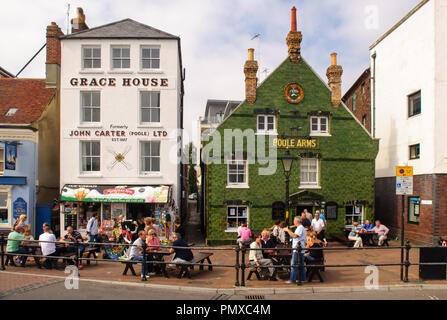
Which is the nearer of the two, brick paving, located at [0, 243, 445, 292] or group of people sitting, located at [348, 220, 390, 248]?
brick paving, located at [0, 243, 445, 292]

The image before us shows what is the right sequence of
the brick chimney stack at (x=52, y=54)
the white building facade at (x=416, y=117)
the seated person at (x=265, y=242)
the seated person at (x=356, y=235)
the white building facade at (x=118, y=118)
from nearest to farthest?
the seated person at (x=265, y=242) → the seated person at (x=356, y=235) → the white building facade at (x=416, y=117) → the white building facade at (x=118, y=118) → the brick chimney stack at (x=52, y=54)

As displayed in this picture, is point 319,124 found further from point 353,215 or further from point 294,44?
point 353,215

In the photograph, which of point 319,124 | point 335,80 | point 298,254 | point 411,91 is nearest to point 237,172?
point 319,124

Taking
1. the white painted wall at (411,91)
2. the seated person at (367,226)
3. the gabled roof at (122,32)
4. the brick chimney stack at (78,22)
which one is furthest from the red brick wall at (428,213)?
the brick chimney stack at (78,22)

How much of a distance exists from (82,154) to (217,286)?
12.3 metres

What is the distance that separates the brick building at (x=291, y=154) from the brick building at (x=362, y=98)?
687 cm

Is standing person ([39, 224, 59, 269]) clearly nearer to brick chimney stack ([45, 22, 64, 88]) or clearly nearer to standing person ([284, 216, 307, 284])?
standing person ([284, 216, 307, 284])

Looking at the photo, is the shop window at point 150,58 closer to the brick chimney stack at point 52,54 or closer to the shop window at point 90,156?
the shop window at point 90,156

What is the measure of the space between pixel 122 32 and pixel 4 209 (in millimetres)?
11581

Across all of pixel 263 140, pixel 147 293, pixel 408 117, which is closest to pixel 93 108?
pixel 263 140

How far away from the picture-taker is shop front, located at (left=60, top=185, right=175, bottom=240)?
674 inches

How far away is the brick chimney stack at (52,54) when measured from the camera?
65.4 feet

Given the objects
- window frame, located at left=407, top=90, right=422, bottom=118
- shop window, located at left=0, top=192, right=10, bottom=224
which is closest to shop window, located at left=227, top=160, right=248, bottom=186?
window frame, located at left=407, top=90, right=422, bottom=118

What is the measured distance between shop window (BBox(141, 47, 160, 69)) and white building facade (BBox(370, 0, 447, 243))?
14.5 metres
